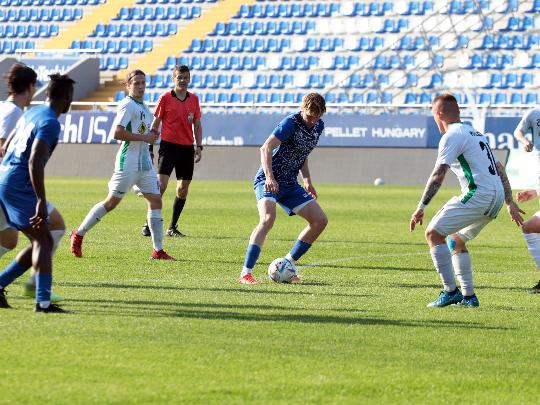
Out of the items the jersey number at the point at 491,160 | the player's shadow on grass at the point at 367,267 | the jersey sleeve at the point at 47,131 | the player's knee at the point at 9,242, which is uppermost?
the jersey sleeve at the point at 47,131

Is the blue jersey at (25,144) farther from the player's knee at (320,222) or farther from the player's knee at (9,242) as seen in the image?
the player's knee at (320,222)

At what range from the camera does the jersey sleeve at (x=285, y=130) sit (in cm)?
1184

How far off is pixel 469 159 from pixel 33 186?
3715mm

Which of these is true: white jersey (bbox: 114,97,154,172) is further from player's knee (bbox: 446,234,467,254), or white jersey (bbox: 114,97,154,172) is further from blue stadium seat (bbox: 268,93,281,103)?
blue stadium seat (bbox: 268,93,281,103)

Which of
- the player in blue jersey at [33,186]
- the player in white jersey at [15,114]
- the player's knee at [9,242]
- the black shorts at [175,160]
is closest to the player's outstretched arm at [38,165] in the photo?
the player in blue jersey at [33,186]

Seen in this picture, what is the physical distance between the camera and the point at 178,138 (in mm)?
18094

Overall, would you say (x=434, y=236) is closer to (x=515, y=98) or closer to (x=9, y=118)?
(x=9, y=118)

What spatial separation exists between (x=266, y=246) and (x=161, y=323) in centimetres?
780

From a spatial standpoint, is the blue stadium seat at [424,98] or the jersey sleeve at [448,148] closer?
the jersey sleeve at [448,148]

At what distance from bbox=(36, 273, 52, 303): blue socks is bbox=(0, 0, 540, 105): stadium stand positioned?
28.8m

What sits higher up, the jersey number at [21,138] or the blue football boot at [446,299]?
the jersey number at [21,138]

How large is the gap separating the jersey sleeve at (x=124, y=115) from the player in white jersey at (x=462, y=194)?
4.95 meters

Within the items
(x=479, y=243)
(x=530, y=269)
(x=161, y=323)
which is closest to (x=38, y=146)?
(x=161, y=323)

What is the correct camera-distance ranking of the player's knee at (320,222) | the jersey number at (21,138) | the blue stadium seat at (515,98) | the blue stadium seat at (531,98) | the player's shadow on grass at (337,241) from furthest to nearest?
the blue stadium seat at (515,98), the blue stadium seat at (531,98), the player's shadow on grass at (337,241), the player's knee at (320,222), the jersey number at (21,138)
